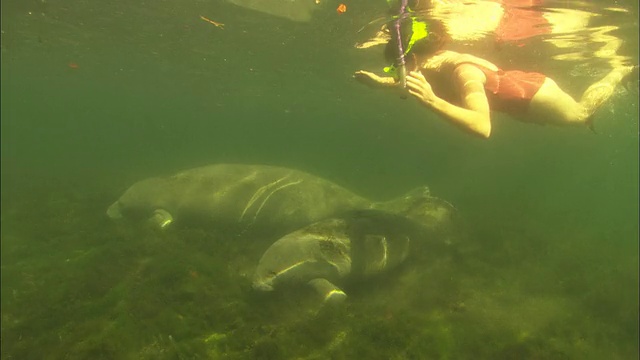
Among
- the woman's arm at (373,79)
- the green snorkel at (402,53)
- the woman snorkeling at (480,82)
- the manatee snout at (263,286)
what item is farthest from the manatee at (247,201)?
the green snorkel at (402,53)

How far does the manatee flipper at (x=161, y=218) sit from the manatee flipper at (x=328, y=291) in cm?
Answer: 455

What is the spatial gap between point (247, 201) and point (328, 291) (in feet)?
12.8

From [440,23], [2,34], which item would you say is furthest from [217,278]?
[2,34]

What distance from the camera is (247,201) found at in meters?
9.80

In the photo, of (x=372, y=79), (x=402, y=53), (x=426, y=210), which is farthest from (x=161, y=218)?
(x=402, y=53)

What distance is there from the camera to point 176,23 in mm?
17078

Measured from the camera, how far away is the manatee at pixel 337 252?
6922 mm

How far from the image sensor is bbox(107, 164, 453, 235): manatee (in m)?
9.62

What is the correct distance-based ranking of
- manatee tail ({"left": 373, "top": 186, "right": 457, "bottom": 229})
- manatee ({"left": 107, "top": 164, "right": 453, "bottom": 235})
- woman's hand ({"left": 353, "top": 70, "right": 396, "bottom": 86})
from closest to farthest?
woman's hand ({"left": 353, "top": 70, "right": 396, "bottom": 86}) < manatee tail ({"left": 373, "top": 186, "right": 457, "bottom": 229}) < manatee ({"left": 107, "top": 164, "right": 453, "bottom": 235})

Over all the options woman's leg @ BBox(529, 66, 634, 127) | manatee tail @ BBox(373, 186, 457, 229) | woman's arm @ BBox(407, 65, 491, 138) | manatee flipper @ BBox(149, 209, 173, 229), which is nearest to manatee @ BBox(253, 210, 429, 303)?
manatee tail @ BBox(373, 186, 457, 229)

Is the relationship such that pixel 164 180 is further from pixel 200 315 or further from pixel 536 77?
pixel 536 77

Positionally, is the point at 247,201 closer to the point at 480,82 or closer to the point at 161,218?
the point at 161,218

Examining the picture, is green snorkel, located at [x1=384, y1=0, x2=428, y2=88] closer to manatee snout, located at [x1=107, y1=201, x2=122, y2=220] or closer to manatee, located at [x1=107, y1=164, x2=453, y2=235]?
manatee, located at [x1=107, y1=164, x2=453, y2=235]

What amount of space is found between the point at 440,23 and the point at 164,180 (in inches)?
331
